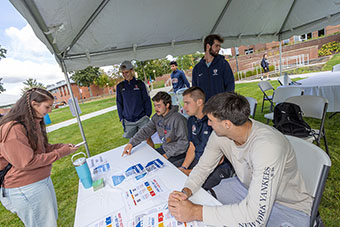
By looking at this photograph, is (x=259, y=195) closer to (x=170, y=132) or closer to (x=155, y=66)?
(x=170, y=132)

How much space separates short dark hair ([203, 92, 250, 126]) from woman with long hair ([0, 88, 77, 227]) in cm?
143

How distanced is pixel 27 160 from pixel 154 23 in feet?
8.43

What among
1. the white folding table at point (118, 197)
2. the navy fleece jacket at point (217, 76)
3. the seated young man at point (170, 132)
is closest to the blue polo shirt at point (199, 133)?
the seated young man at point (170, 132)

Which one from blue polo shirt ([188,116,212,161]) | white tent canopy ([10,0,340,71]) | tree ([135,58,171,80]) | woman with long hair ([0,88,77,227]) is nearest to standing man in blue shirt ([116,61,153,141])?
Result: white tent canopy ([10,0,340,71])

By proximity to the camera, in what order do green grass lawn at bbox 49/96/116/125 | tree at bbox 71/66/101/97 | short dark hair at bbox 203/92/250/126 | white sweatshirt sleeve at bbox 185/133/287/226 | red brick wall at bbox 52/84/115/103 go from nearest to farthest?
white sweatshirt sleeve at bbox 185/133/287/226
short dark hair at bbox 203/92/250/126
green grass lawn at bbox 49/96/116/125
tree at bbox 71/66/101/97
red brick wall at bbox 52/84/115/103

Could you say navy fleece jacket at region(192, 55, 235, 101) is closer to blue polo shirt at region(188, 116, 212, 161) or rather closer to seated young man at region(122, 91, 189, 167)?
seated young man at region(122, 91, 189, 167)

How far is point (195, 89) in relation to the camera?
189 centimetres

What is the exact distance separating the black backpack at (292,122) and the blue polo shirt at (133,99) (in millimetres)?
2305

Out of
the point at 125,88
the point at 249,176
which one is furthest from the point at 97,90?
the point at 249,176

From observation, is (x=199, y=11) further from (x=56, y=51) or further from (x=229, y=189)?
(x=229, y=189)

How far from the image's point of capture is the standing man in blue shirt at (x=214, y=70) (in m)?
2.68

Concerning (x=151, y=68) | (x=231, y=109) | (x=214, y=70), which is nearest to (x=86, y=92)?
(x=151, y=68)

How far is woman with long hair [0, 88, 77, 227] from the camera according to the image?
4.16ft

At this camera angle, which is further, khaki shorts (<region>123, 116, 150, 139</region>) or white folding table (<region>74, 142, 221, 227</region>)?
khaki shorts (<region>123, 116, 150, 139</region>)
